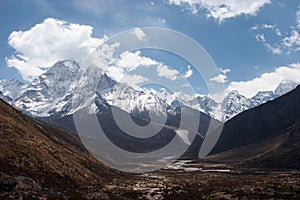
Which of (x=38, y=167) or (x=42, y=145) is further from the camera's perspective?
(x=42, y=145)

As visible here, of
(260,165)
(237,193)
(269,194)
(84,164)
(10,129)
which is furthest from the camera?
(260,165)

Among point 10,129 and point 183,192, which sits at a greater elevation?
point 10,129

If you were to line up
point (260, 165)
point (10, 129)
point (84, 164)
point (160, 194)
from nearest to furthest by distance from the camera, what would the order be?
point (160, 194), point (10, 129), point (84, 164), point (260, 165)

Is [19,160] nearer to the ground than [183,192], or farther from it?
farther from it

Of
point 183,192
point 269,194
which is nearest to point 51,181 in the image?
point 183,192

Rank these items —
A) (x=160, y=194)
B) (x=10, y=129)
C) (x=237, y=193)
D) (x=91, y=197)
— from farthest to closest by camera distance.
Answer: (x=10, y=129)
(x=160, y=194)
(x=237, y=193)
(x=91, y=197)

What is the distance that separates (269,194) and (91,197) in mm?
32746

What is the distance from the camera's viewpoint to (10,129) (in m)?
83.6

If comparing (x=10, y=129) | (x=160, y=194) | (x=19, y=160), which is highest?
(x=10, y=129)

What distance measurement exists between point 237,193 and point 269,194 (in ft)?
22.5

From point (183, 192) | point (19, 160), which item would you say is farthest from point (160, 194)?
point (19, 160)

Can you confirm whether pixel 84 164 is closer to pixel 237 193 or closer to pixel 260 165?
pixel 237 193

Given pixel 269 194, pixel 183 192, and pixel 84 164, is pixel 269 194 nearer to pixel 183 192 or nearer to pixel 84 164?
pixel 183 192

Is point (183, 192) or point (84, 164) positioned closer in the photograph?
point (183, 192)
